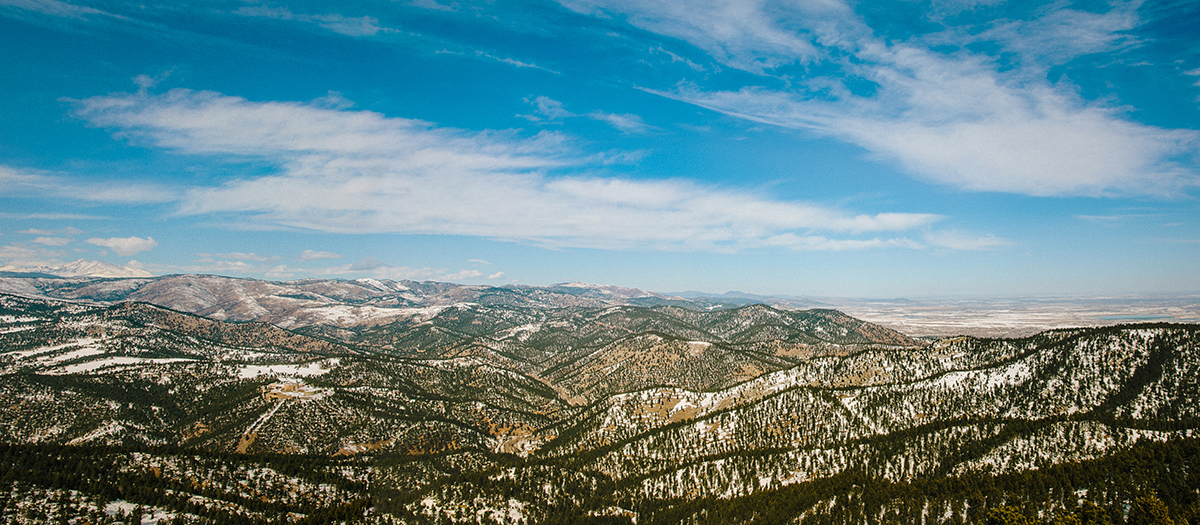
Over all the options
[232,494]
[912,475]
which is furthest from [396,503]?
[912,475]

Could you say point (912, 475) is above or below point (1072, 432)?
below

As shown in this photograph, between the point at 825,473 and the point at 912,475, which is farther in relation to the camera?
the point at 825,473

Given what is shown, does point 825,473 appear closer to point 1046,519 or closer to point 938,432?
point 938,432

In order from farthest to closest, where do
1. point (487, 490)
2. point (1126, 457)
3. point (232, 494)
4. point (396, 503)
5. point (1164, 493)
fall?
point (487, 490), point (396, 503), point (232, 494), point (1126, 457), point (1164, 493)

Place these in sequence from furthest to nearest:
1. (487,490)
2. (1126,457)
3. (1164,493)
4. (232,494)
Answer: (487,490), (232,494), (1126,457), (1164,493)

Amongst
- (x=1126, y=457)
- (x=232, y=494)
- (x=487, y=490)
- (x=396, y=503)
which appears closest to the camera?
(x=1126, y=457)

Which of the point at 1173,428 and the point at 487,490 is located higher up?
the point at 1173,428

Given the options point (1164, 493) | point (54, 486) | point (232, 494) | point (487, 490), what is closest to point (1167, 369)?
point (1164, 493)

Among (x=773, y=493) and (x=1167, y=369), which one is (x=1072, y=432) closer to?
(x=1167, y=369)

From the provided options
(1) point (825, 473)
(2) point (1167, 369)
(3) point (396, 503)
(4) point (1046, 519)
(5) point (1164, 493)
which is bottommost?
(3) point (396, 503)
